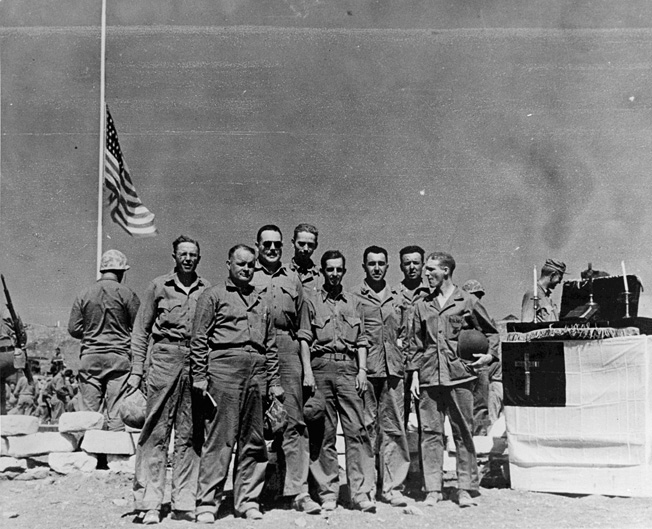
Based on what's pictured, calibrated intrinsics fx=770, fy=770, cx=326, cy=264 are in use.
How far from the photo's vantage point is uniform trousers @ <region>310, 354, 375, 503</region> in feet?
18.5

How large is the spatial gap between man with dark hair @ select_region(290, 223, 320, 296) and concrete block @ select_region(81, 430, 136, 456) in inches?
85.9

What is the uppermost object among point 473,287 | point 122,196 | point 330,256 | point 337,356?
point 122,196

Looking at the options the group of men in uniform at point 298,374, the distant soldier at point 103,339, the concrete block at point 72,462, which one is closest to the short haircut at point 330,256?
the group of men in uniform at point 298,374

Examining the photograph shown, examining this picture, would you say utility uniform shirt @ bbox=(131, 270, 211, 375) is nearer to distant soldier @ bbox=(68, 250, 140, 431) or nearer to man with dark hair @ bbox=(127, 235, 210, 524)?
man with dark hair @ bbox=(127, 235, 210, 524)

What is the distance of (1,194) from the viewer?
8469 mm

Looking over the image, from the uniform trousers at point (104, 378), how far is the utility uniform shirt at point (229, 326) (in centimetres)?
222

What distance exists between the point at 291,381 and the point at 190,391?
2.36 feet

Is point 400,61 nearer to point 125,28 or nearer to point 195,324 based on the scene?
point 125,28

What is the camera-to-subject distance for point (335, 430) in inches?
223

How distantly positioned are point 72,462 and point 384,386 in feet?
9.42

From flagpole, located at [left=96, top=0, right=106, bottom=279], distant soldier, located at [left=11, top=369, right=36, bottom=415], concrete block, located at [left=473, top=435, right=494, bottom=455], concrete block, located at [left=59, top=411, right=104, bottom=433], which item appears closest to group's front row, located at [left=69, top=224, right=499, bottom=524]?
concrete block, located at [left=473, top=435, right=494, bottom=455]

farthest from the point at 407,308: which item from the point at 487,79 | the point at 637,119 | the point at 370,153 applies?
the point at 637,119

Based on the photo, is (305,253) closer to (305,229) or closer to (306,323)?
(305,229)

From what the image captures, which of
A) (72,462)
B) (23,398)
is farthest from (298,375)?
(23,398)
